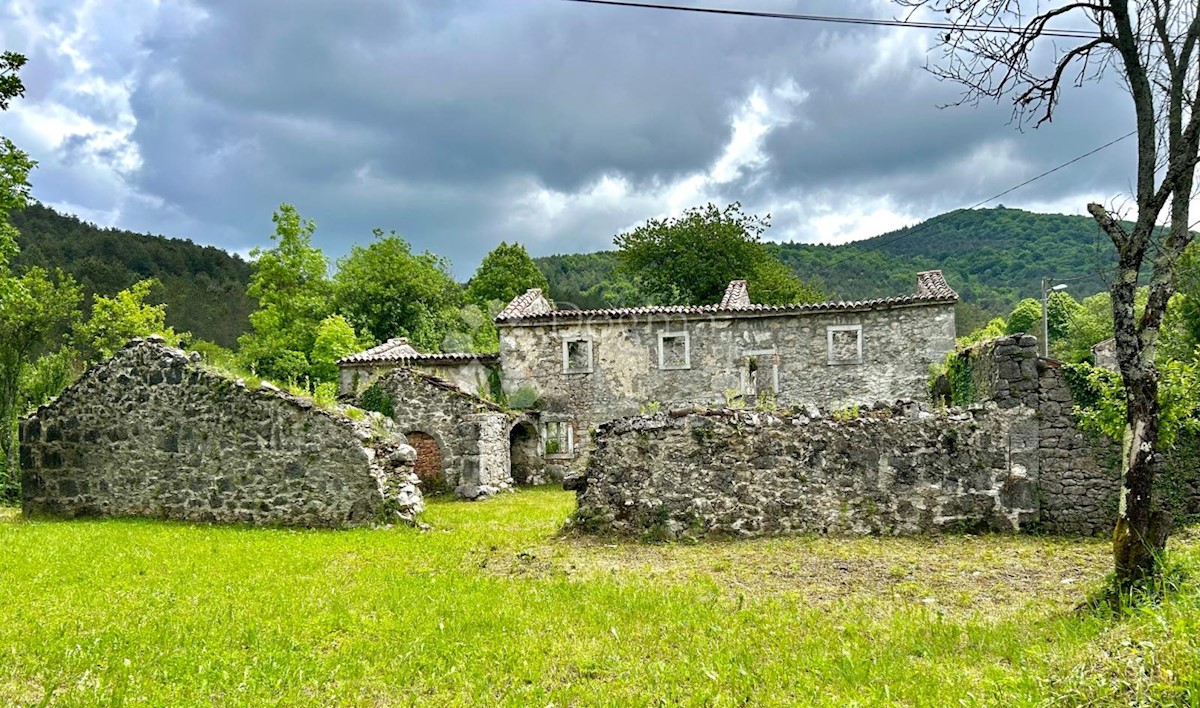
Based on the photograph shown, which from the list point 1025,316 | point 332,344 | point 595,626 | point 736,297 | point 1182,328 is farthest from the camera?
point 1025,316

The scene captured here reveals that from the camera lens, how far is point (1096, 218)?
526 cm

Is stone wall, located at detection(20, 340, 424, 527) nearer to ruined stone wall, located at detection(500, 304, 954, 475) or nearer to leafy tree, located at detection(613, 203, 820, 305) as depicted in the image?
ruined stone wall, located at detection(500, 304, 954, 475)

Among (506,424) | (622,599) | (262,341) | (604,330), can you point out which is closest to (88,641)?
(622,599)

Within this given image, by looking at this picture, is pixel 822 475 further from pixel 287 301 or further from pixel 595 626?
pixel 287 301

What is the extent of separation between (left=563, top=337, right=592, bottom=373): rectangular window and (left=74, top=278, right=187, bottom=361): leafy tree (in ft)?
67.7

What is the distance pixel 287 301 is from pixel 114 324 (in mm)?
8363

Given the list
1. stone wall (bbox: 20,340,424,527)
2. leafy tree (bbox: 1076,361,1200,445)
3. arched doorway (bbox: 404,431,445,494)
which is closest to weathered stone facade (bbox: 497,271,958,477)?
arched doorway (bbox: 404,431,445,494)

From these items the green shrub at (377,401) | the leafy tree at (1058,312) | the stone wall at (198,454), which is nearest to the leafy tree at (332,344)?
the green shrub at (377,401)

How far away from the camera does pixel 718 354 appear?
22422 mm

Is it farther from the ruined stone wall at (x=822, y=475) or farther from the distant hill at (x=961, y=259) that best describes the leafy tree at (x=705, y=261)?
the ruined stone wall at (x=822, y=475)

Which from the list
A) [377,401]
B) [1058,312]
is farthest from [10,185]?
[1058,312]

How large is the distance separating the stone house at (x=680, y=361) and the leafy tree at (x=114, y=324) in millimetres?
17824

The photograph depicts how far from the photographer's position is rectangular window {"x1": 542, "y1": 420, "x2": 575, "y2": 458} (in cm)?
2222

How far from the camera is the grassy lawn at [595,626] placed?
417cm
